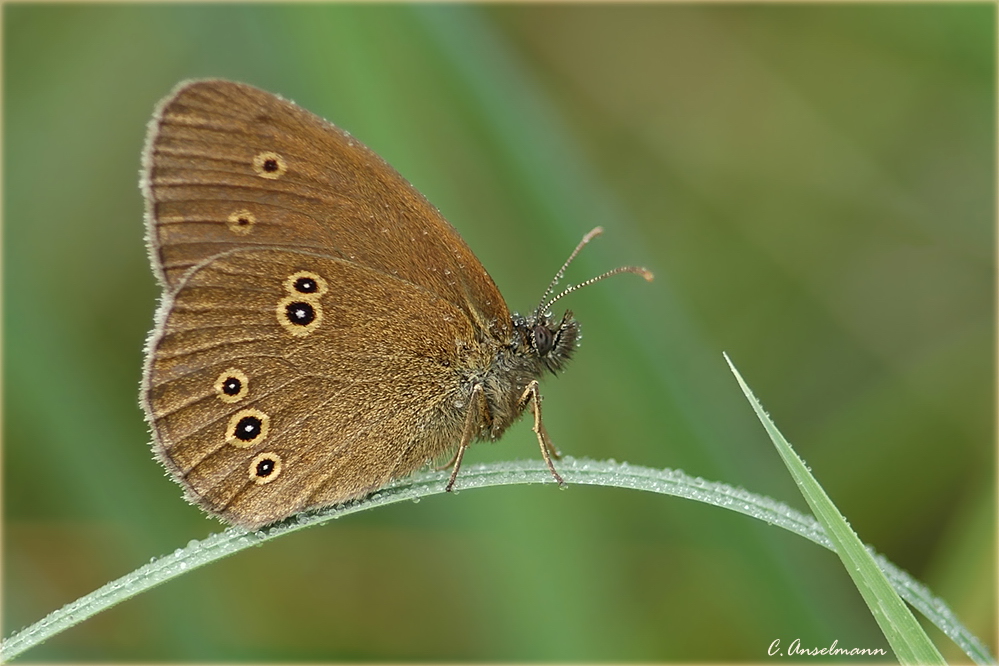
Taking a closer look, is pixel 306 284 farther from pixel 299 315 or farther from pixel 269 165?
pixel 269 165

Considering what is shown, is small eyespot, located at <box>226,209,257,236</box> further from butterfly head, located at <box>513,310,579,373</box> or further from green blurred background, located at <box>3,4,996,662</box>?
green blurred background, located at <box>3,4,996,662</box>

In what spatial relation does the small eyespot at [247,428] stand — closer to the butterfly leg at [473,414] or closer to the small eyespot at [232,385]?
the small eyespot at [232,385]

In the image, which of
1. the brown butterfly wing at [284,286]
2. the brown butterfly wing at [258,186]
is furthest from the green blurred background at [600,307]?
the brown butterfly wing at [258,186]

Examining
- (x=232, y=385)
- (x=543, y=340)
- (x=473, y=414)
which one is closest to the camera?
(x=232, y=385)

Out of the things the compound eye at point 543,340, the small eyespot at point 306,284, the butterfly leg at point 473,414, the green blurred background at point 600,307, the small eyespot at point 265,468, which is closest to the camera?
the small eyespot at point 265,468
